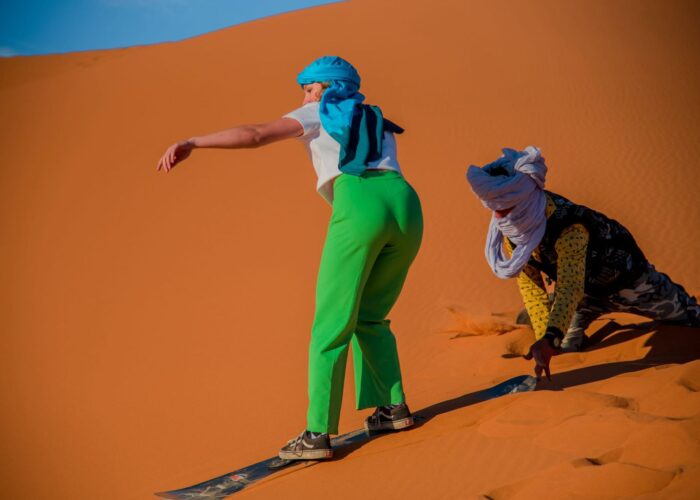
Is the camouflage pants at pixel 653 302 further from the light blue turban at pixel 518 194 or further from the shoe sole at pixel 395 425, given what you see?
the shoe sole at pixel 395 425

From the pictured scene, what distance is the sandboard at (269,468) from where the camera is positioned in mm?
3912

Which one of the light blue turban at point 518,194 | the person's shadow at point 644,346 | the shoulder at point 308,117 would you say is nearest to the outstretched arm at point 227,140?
the shoulder at point 308,117

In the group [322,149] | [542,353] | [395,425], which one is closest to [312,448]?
[395,425]

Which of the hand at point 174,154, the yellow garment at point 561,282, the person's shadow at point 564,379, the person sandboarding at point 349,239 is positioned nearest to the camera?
the hand at point 174,154

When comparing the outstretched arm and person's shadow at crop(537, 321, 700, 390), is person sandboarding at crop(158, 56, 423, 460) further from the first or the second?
person's shadow at crop(537, 321, 700, 390)

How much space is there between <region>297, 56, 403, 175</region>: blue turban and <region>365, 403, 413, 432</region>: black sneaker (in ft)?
3.97

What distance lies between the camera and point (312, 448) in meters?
3.89

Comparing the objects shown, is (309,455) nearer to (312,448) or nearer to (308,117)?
(312,448)

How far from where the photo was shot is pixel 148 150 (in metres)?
17.5

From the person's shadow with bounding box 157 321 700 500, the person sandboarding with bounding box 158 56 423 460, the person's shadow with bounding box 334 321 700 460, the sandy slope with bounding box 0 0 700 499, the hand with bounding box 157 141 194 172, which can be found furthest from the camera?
the person's shadow with bounding box 334 321 700 460

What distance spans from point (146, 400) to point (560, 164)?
10.5 metres

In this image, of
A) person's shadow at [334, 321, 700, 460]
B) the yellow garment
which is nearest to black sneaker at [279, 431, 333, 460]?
person's shadow at [334, 321, 700, 460]

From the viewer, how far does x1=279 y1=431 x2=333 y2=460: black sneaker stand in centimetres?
388

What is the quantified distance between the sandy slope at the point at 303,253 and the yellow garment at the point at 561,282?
424mm
